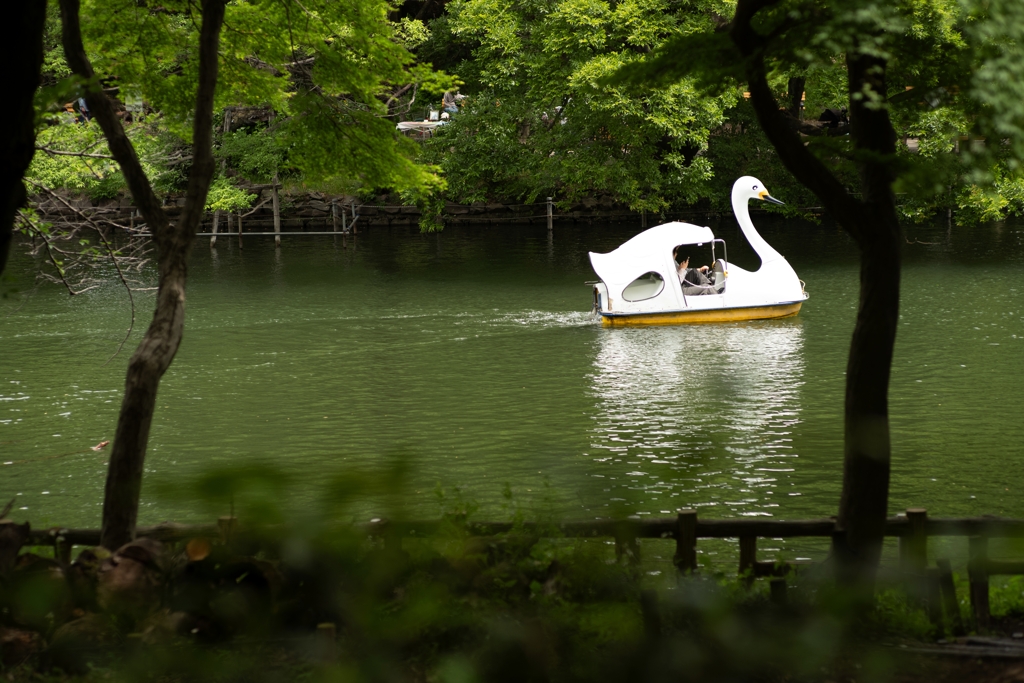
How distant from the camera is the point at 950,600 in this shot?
5.70 metres

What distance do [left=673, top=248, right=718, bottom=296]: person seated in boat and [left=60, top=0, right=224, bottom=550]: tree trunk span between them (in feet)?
51.3

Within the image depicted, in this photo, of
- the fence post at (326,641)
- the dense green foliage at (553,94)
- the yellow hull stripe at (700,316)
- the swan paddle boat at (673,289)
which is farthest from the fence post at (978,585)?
the yellow hull stripe at (700,316)

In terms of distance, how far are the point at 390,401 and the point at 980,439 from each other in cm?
801

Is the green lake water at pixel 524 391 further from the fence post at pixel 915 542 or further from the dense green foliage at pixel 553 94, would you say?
the dense green foliage at pixel 553 94

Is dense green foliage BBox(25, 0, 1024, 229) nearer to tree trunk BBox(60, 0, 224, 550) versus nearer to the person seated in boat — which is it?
tree trunk BBox(60, 0, 224, 550)

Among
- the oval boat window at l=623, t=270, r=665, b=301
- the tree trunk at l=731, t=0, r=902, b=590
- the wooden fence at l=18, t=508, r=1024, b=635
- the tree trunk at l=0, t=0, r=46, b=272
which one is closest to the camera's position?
the tree trunk at l=0, t=0, r=46, b=272

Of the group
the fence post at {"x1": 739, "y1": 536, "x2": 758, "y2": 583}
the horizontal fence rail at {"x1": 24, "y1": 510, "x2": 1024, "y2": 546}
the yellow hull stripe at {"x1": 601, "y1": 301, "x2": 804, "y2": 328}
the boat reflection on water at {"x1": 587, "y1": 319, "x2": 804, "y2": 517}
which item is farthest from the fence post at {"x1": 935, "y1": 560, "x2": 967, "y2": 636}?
the yellow hull stripe at {"x1": 601, "y1": 301, "x2": 804, "y2": 328}

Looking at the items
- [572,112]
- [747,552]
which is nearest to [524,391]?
[747,552]

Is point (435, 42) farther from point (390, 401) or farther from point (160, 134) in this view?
point (390, 401)

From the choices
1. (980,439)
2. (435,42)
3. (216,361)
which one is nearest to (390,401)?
(216,361)

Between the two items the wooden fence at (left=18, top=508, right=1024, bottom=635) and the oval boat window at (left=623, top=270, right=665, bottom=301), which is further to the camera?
the oval boat window at (left=623, top=270, right=665, bottom=301)

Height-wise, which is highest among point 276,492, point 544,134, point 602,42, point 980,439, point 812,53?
point 602,42

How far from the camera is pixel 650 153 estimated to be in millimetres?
32438

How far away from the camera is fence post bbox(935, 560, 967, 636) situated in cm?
565
